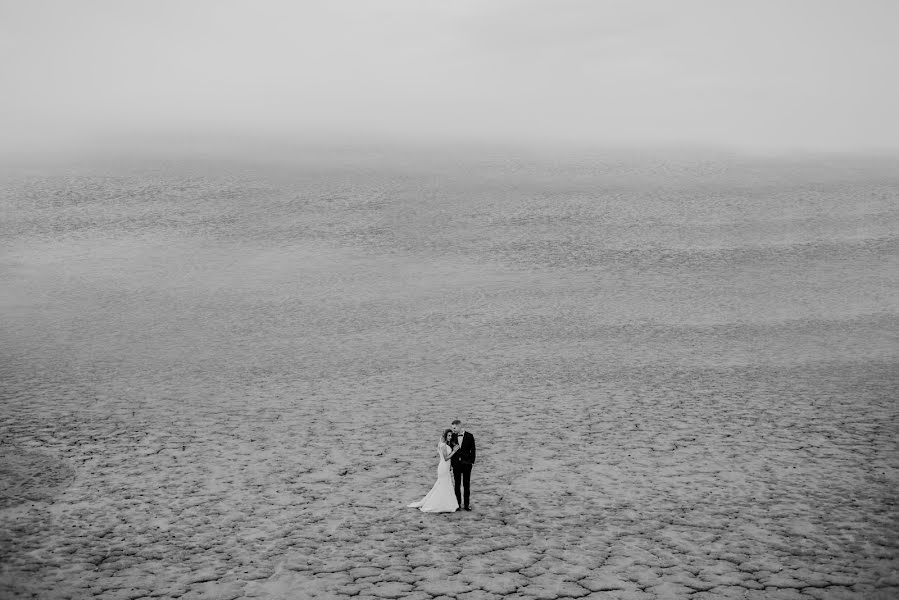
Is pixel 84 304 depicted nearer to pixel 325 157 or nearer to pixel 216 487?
pixel 216 487

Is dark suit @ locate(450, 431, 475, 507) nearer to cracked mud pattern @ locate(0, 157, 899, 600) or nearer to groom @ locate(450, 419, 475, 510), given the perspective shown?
groom @ locate(450, 419, 475, 510)

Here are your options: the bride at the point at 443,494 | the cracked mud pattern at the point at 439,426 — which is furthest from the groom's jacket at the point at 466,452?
the cracked mud pattern at the point at 439,426

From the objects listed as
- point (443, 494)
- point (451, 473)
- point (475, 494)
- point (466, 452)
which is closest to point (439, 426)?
point (475, 494)

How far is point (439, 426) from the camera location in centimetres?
2380

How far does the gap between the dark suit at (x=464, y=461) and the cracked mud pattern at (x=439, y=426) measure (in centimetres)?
57

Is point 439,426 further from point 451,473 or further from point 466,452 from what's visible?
point 466,452

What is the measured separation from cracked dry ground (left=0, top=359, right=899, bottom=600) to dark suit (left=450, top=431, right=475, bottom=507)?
0.56 meters

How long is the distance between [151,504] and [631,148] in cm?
6932

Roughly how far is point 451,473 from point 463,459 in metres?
0.75

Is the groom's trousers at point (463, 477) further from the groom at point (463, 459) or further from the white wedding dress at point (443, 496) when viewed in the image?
the white wedding dress at point (443, 496)

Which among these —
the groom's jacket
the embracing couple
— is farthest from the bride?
the groom's jacket

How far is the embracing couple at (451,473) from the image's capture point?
17359mm

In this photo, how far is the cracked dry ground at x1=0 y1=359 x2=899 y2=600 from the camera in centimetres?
1466

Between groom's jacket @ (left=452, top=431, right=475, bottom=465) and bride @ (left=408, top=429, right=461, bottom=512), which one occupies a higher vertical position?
groom's jacket @ (left=452, top=431, right=475, bottom=465)
